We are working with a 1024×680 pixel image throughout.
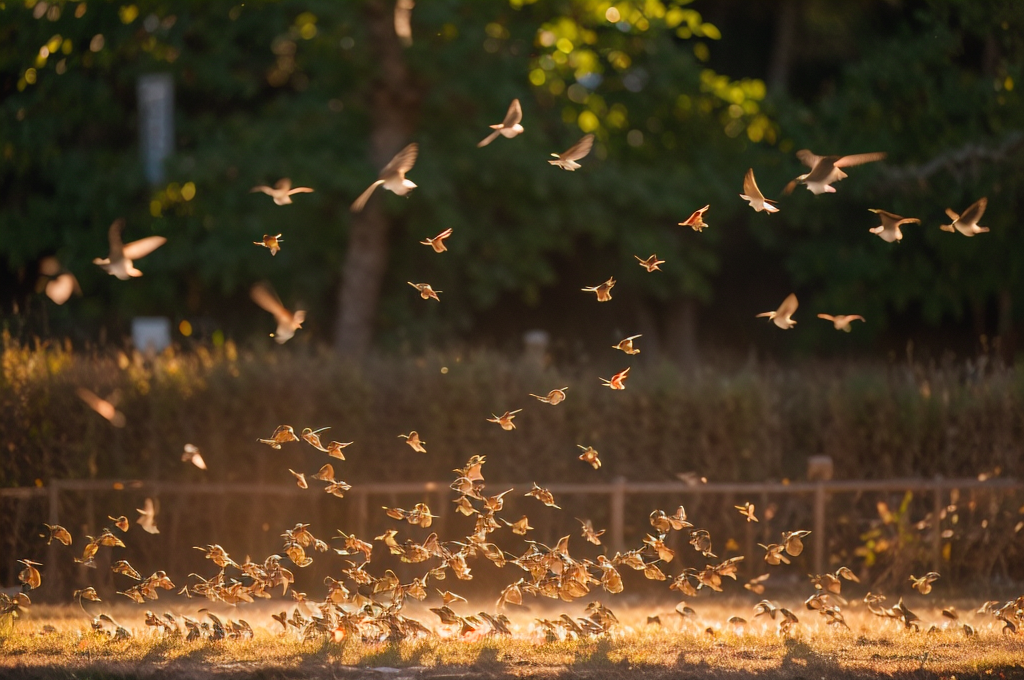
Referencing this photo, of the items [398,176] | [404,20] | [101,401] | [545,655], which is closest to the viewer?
[545,655]

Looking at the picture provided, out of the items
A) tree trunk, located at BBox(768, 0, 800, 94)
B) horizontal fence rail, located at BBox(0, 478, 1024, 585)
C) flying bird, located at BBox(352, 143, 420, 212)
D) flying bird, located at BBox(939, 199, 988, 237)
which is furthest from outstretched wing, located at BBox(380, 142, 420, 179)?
tree trunk, located at BBox(768, 0, 800, 94)

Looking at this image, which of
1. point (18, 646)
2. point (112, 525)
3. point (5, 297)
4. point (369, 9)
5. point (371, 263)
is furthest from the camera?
point (5, 297)

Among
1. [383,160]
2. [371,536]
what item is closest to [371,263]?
[383,160]

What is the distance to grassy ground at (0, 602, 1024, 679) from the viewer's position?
629cm

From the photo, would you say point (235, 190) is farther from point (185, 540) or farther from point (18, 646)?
point (18, 646)

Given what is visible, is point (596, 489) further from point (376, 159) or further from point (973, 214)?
point (376, 159)

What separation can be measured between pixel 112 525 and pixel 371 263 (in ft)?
23.4

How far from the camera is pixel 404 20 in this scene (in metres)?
15.1

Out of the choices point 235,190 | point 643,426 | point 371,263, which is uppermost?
point 235,190

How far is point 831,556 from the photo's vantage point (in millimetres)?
10492

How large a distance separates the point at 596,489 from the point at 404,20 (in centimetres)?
784

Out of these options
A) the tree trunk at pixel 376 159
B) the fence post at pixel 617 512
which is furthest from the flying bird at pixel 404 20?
the fence post at pixel 617 512

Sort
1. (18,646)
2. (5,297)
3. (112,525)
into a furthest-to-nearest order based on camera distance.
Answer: (5,297)
(112,525)
(18,646)

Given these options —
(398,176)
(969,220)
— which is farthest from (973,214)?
(398,176)
